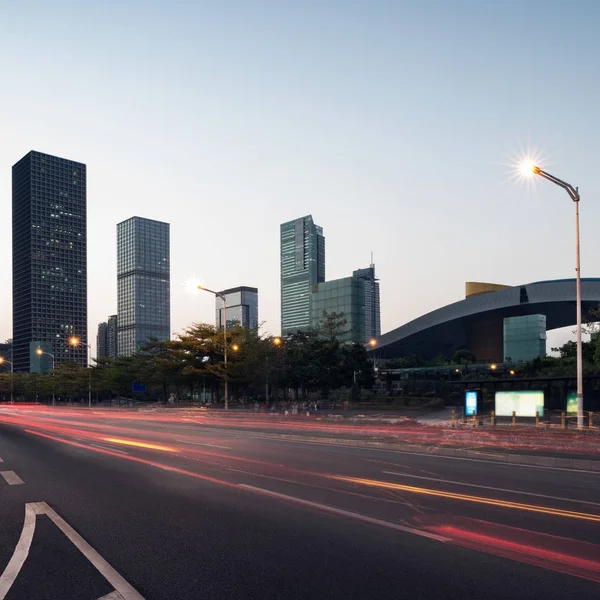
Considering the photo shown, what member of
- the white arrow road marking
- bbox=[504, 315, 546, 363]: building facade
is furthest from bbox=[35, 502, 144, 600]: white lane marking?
bbox=[504, 315, 546, 363]: building facade

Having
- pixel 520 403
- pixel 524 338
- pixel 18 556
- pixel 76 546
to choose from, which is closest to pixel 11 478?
pixel 76 546

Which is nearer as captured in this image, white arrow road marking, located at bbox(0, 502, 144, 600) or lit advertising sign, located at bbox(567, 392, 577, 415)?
white arrow road marking, located at bbox(0, 502, 144, 600)

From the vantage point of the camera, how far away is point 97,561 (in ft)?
23.4

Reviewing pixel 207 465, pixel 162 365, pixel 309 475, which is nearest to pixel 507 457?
pixel 309 475

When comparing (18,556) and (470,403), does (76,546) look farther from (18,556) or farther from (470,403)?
(470,403)

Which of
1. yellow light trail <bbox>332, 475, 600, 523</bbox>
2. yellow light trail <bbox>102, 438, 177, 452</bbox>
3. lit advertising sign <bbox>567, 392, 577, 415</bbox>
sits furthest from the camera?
lit advertising sign <bbox>567, 392, 577, 415</bbox>

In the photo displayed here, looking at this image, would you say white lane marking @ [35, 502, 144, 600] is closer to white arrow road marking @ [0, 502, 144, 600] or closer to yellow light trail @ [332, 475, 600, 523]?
white arrow road marking @ [0, 502, 144, 600]

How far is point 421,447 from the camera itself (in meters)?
22.2

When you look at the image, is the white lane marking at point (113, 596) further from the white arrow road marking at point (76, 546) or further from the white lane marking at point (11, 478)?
the white lane marking at point (11, 478)

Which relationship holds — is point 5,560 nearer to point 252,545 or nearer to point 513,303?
point 252,545

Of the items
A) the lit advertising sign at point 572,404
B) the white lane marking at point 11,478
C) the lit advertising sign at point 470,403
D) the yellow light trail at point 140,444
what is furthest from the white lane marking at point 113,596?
the lit advertising sign at point 572,404

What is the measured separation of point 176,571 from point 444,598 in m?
2.88

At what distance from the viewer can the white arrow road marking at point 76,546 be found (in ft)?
19.6

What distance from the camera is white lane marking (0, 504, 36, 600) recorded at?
20.7 ft
